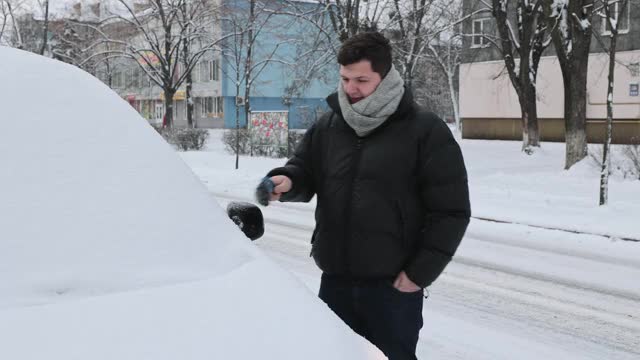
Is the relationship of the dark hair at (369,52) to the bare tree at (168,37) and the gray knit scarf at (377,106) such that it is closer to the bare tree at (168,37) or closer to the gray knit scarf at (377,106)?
the gray knit scarf at (377,106)

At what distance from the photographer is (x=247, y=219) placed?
3137mm

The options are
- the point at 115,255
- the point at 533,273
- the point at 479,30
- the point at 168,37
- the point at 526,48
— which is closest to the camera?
the point at 115,255

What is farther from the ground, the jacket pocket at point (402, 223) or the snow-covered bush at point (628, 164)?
the jacket pocket at point (402, 223)

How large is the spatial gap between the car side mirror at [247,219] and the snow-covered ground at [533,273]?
207cm

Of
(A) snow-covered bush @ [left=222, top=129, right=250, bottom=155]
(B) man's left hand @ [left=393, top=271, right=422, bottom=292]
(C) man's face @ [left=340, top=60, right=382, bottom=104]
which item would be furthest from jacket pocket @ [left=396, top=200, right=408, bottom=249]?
(A) snow-covered bush @ [left=222, top=129, right=250, bottom=155]

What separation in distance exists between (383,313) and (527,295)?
3.90 meters

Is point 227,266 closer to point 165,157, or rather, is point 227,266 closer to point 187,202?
point 187,202

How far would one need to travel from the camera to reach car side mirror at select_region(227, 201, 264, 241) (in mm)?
3137

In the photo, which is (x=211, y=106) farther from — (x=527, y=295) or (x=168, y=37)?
Answer: (x=527, y=295)

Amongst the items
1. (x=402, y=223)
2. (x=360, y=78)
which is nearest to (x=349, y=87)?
(x=360, y=78)

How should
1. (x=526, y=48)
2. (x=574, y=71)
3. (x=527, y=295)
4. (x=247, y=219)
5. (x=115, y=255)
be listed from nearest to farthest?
(x=115, y=255) < (x=247, y=219) < (x=527, y=295) < (x=574, y=71) < (x=526, y=48)

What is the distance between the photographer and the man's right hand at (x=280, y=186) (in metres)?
3.15

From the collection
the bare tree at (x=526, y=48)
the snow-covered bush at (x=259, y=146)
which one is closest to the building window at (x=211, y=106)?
the snow-covered bush at (x=259, y=146)

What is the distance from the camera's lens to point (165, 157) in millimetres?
2811
